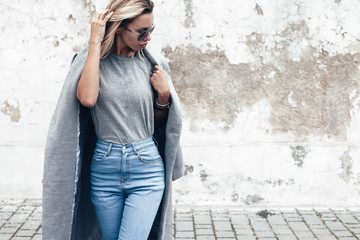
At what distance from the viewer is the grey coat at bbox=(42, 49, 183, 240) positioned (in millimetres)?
2465

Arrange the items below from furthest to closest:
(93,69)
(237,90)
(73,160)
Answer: (237,90) → (73,160) → (93,69)

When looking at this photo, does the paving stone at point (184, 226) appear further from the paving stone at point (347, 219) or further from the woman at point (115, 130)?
the woman at point (115, 130)

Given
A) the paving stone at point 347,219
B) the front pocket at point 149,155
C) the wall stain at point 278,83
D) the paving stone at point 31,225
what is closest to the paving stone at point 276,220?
the paving stone at point 347,219

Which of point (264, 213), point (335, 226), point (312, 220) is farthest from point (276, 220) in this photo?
point (335, 226)

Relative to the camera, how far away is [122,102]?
245 cm

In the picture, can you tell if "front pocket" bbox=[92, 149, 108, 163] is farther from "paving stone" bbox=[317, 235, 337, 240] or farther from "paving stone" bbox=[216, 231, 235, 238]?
"paving stone" bbox=[317, 235, 337, 240]

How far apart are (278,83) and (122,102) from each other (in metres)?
2.98

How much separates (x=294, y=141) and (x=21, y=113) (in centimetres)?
311

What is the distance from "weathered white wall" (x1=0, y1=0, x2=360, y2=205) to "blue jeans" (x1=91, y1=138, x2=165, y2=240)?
2607 mm

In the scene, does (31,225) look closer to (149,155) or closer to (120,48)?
(149,155)

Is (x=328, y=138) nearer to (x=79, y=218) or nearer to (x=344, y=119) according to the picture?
(x=344, y=119)

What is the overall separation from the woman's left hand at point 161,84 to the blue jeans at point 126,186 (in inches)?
10.1

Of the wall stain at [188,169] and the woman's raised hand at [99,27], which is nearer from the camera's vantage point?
the woman's raised hand at [99,27]

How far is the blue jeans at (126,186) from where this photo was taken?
245 centimetres
